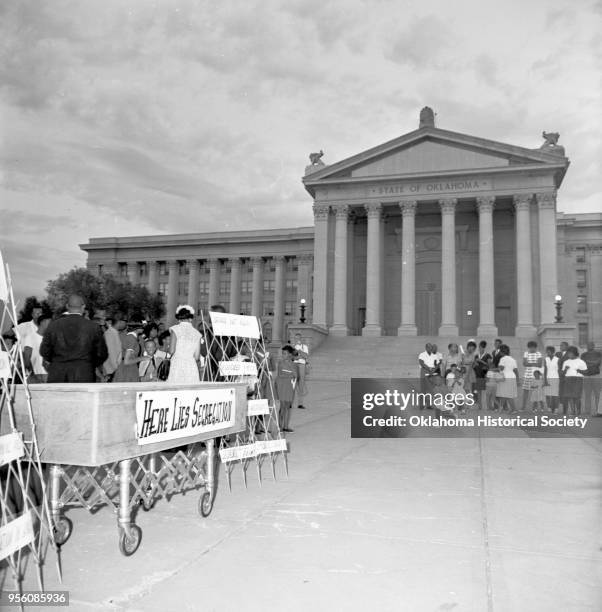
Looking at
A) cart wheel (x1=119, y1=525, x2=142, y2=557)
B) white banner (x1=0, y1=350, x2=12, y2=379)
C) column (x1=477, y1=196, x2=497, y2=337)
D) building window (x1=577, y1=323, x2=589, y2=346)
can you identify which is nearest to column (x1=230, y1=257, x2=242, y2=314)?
column (x1=477, y1=196, x2=497, y2=337)

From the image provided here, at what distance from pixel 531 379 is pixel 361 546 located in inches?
459

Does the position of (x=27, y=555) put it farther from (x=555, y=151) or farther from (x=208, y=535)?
(x=555, y=151)

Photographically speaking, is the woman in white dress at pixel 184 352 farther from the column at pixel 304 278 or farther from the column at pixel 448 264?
the column at pixel 304 278

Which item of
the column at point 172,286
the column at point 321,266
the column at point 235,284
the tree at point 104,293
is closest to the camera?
the column at point 321,266

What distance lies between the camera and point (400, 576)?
3908 mm

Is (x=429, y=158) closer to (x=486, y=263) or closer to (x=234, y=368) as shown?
(x=486, y=263)

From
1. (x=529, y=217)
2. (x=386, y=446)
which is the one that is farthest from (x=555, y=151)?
(x=386, y=446)

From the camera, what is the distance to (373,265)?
44.3 metres

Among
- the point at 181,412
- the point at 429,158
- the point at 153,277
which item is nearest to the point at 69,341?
the point at 181,412

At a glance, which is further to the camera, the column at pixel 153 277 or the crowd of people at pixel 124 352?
the column at pixel 153 277

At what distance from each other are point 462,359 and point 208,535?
44.6 ft

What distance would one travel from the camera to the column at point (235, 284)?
66.2 metres

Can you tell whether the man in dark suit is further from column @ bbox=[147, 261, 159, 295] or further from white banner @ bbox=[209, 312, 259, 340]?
column @ bbox=[147, 261, 159, 295]

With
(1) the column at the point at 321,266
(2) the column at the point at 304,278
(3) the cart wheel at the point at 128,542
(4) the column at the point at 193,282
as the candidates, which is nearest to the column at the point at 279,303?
(2) the column at the point at 304,278
